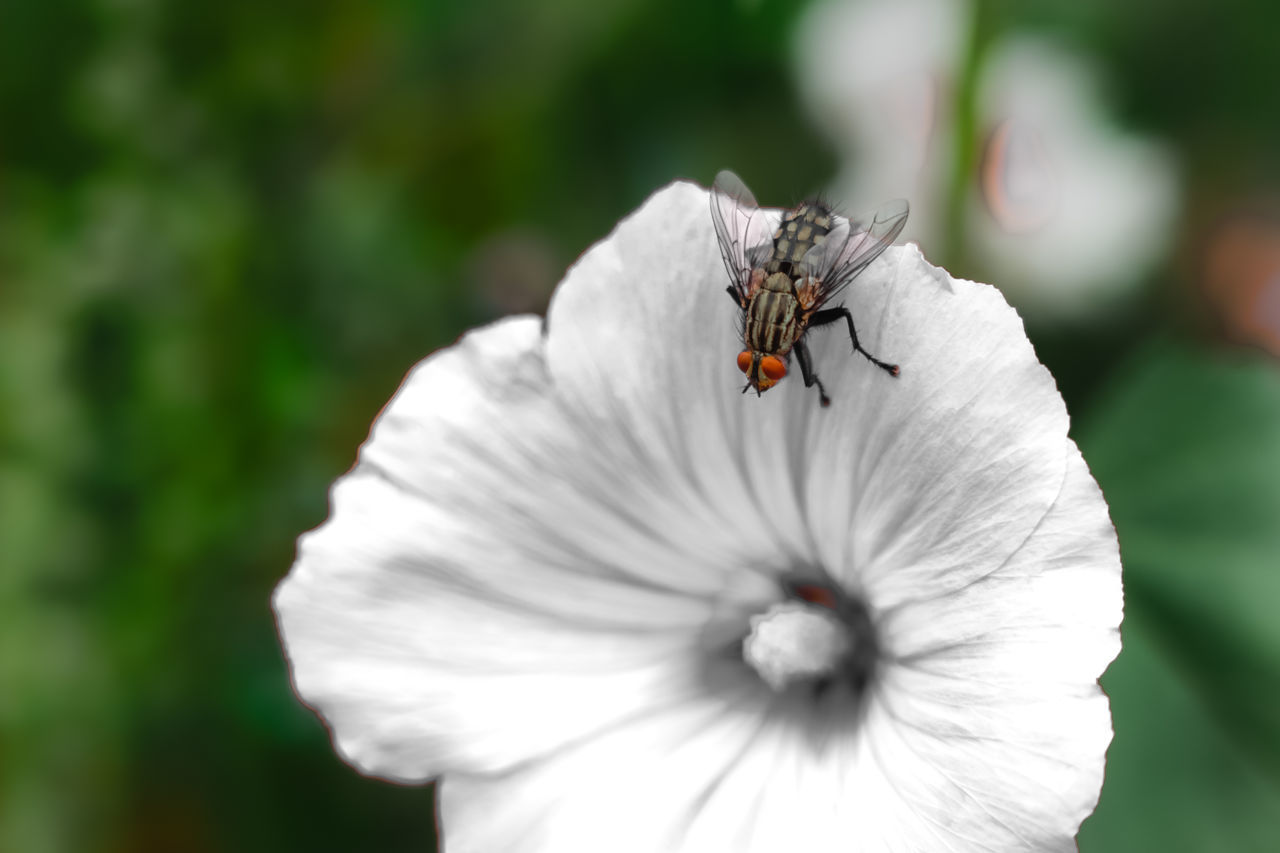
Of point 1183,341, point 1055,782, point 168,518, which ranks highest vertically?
point 168,518

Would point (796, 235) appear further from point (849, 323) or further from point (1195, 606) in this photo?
Result: point (1195, 606)

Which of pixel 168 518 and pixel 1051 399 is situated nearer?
pixel 1051 399

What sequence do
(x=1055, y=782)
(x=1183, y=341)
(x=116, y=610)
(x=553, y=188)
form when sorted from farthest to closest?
(x=553, y=188)
(x=1183, y=341)
(x=116, y=610)
(x=1055, y=782)

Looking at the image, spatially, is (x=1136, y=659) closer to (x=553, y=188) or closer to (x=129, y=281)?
(x=553, y=188)

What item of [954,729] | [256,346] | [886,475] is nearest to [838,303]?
[886,475]

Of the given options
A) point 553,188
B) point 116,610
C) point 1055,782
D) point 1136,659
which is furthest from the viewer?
point 553,188

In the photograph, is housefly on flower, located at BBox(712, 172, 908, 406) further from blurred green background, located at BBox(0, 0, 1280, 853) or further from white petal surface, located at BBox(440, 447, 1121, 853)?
blurred green background, located at BBox(0, 0, 1280, 853)

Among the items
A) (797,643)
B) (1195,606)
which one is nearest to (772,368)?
(797,643)
